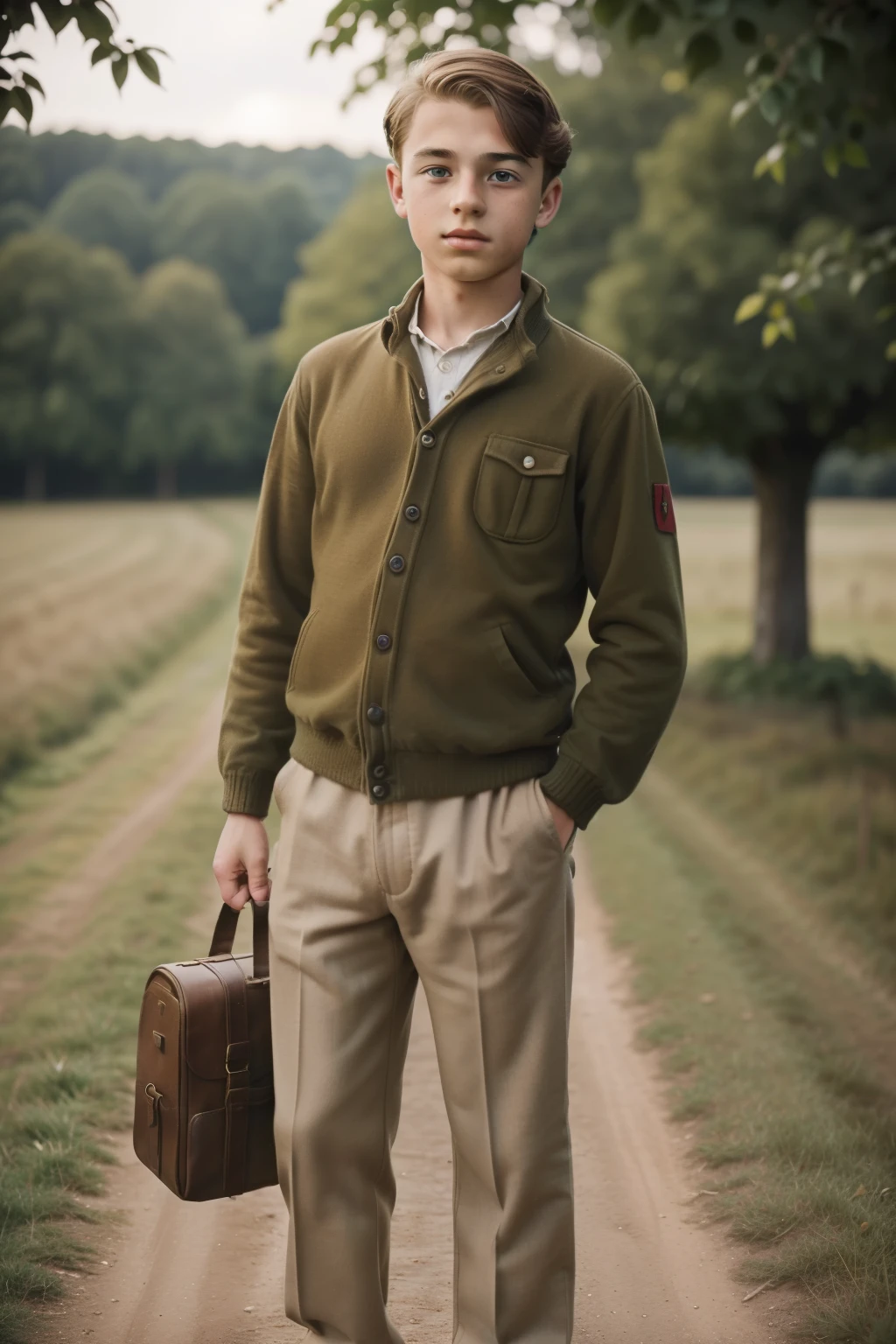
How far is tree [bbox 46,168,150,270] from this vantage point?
20953mm

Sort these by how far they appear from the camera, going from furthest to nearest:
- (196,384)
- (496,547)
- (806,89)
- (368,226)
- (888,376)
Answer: (196,384) → (368,226) → (888,376) → (806,89) → (496,547)

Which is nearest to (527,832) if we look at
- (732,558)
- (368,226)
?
(368,226)

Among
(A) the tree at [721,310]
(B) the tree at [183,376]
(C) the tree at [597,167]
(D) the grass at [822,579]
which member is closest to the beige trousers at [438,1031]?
(A) the tree at [721,310]

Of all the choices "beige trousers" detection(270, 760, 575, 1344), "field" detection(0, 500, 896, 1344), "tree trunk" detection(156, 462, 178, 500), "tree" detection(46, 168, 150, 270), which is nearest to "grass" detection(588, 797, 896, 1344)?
"field" detection(0, 500, 896, 1344)

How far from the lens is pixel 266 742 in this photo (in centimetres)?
254

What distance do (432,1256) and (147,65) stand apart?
307 cm

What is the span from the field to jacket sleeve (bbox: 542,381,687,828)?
58.2 inches

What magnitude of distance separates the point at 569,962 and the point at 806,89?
11.3 feet

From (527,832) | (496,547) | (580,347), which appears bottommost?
(527,832)

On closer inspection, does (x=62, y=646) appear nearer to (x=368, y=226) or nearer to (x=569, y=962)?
(x=569, y=962)

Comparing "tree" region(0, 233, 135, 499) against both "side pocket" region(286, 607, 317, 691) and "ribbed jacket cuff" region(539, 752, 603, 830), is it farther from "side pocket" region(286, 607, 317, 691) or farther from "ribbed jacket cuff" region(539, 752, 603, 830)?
"ribbed jacket cuff" region(539, 752, 603, 830)

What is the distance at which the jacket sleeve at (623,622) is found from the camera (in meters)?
2.26

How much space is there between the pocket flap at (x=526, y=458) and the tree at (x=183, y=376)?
2797 centimetres

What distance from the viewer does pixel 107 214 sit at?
2652 cm
